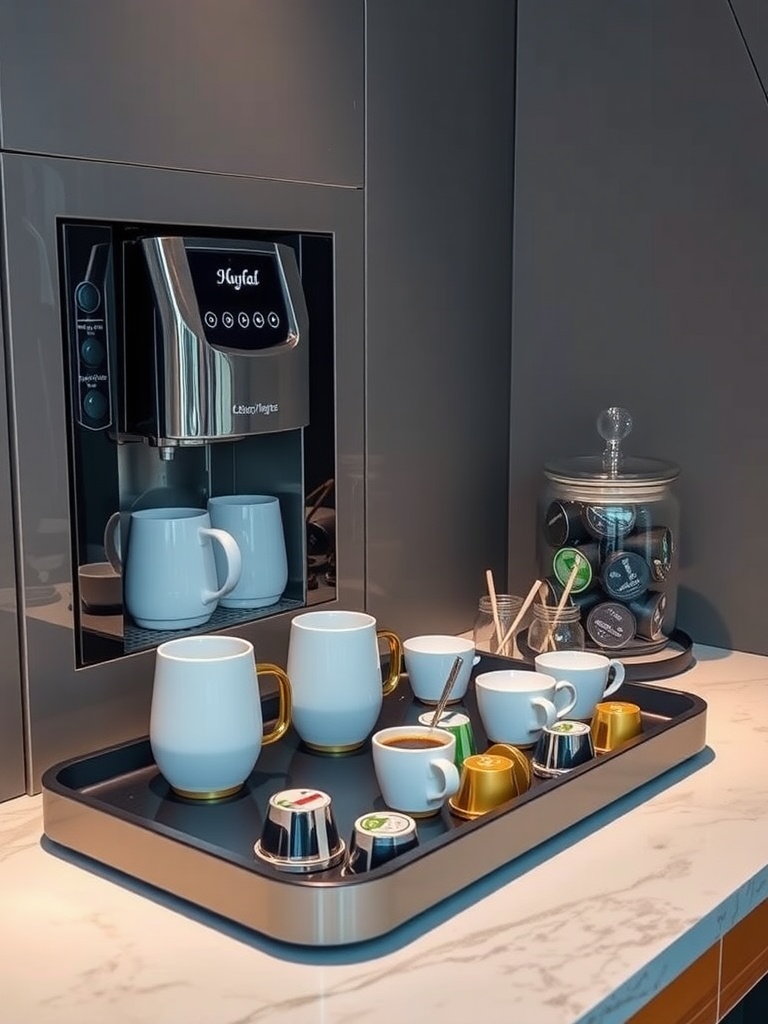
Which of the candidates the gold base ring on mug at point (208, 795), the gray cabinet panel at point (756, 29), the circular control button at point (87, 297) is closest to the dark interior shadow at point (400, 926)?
the gold base ring on mug at point (208, 795)

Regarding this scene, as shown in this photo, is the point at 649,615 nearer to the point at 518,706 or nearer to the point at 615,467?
the point at 615,467

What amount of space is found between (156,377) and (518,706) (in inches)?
18.4

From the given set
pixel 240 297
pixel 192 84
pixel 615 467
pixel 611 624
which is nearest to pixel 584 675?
pixel 611 624

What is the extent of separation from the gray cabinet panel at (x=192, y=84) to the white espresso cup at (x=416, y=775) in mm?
594

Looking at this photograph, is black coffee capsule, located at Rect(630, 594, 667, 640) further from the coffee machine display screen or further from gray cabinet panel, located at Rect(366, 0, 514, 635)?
the coffee machine display screen

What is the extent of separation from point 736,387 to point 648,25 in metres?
0.47

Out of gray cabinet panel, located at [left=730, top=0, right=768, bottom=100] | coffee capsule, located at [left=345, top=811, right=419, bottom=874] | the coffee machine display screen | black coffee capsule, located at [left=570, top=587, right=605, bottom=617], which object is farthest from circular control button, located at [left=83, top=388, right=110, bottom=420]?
gray cabinet panel, located at [left=730, top=0, right=768, bottom=100]

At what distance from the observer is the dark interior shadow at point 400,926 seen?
881 millimetres

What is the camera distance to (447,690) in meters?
1.16

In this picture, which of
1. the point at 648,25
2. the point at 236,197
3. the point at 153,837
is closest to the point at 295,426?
the point at 236,197

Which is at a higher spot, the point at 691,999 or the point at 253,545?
the point at 253,545

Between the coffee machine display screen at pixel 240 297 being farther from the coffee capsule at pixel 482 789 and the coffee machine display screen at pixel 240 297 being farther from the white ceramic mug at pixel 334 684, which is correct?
the coffee capsule at pixel 482 789

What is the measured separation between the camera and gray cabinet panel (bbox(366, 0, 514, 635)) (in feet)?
4.85

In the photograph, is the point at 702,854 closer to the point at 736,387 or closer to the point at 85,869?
the point at 85,869
